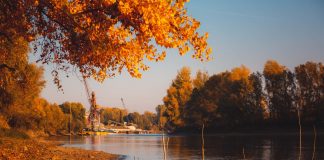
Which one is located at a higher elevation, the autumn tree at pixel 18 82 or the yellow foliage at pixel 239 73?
the yellow foliage at pixel 239 73

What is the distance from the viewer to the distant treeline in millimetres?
82250

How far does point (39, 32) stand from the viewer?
14.8 metres

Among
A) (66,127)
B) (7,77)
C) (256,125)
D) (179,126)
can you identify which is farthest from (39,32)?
(66,127)

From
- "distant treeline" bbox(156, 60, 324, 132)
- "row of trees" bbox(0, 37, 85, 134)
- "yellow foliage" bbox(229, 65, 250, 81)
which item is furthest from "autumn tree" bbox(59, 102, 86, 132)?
"row of trees" bbox(0, 37, 85, 134)

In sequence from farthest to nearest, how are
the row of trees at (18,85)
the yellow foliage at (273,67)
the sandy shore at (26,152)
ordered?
the yellow foliage at (273,67), the row of trees at (18,85), the sandy shore at (26,152)

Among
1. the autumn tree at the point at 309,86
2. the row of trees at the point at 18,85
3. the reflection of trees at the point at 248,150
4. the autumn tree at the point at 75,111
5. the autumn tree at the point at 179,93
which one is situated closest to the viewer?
the row of trees at the point at 18,85

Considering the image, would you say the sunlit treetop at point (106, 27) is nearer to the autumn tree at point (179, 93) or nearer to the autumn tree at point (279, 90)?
the autumn tree at point (279, 90)

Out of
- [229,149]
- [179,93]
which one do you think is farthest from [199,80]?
[229,149]

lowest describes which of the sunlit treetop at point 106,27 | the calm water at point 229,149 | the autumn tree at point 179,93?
Answer: the calm water at point 229,149

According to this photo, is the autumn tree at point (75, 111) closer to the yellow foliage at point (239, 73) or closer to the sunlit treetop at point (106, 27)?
the yellow foliage at point (239, 73)

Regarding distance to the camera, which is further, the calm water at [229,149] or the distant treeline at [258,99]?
the distant treeline at [258,99]

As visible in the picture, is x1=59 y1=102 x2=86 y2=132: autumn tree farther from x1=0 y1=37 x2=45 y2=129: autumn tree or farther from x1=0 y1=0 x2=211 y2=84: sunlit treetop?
x1=0 y1=0 x2=211 y2=84: sunlit treetop

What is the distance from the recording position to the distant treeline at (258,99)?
8225cm

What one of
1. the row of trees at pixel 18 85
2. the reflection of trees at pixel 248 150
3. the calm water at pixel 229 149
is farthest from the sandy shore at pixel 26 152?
the reflection of trees at pixel 248 150
